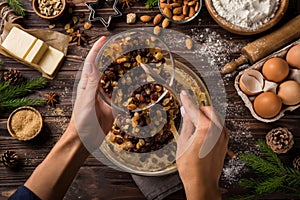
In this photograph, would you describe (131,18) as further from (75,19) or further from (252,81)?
(252,81)

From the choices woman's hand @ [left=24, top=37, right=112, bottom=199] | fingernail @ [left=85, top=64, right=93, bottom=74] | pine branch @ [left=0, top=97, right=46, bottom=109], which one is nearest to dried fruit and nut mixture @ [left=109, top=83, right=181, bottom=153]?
woman's hand @ [left=24, top=37, right=112, bottom=199]

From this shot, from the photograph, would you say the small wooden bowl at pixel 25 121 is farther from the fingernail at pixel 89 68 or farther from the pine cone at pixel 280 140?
the pine cone at pixel 280 140

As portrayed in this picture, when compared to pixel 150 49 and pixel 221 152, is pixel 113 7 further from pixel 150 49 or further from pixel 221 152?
pixel 221 152

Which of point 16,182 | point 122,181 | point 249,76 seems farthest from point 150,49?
point 16,182

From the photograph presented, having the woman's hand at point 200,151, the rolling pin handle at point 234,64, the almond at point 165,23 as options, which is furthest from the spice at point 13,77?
the rolling pin handle at point 234,64

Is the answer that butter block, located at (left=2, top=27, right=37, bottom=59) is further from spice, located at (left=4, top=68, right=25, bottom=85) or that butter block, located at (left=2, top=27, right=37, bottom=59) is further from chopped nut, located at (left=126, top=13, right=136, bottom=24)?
chopped nut, located at (left=126, top=13, right=136, bottom=24)

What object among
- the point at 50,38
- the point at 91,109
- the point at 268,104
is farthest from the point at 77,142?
the point at 268,104
